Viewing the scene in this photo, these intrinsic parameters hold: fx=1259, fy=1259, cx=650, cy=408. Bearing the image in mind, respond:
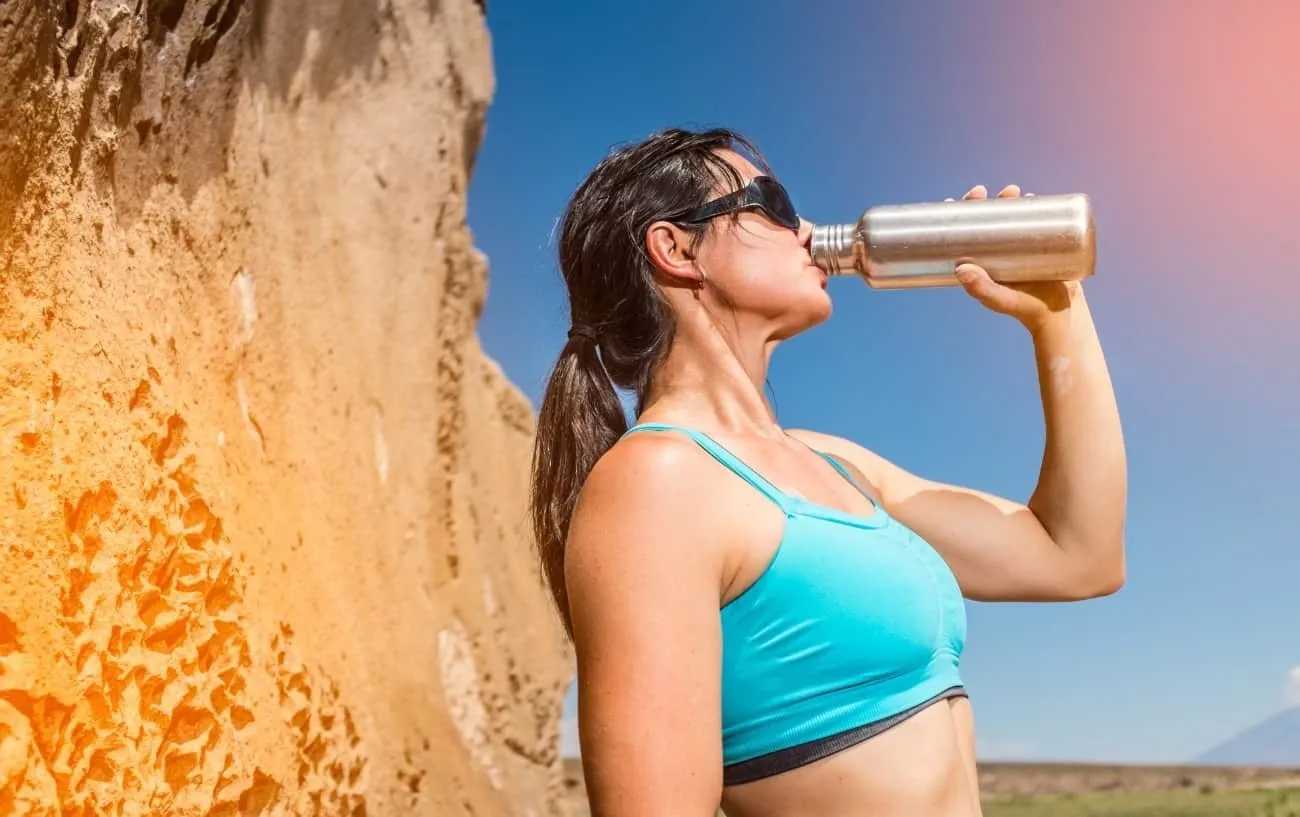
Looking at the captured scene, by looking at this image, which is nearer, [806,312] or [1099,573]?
[806,312]

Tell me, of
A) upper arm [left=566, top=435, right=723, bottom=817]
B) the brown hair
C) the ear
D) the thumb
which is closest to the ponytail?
the brown hair

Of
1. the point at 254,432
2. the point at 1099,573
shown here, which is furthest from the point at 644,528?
the point at 254,432

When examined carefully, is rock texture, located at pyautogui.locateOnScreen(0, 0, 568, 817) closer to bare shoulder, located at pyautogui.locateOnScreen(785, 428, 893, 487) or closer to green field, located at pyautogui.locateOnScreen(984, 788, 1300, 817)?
bare shoulder, located at pyautogui.locateOnScreen(785, 428, 893, 487)

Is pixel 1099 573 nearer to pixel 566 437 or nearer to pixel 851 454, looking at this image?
pixel 851 454

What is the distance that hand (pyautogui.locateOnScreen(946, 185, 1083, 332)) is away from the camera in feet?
4.31

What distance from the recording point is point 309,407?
2.55 meters

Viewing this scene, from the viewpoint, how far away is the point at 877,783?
105cm

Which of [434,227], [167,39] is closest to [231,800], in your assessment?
[167,39]

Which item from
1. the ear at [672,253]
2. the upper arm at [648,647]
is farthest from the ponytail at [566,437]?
the upper arm at [648,647]

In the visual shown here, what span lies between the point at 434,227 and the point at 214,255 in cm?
130

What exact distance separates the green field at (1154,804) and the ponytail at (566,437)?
11.6 feet

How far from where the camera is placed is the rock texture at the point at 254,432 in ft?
4.60

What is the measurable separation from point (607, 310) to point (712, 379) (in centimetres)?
14

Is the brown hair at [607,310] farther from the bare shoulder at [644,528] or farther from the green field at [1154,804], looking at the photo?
the green field at [1154,804]
